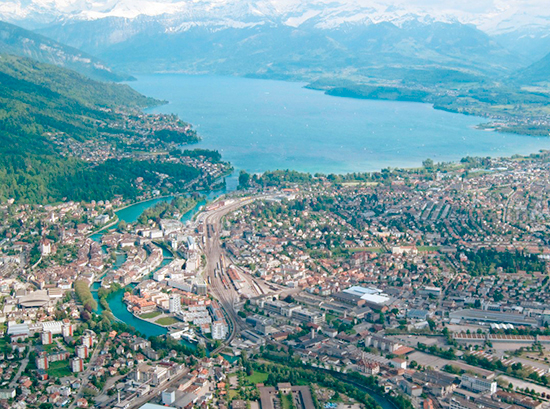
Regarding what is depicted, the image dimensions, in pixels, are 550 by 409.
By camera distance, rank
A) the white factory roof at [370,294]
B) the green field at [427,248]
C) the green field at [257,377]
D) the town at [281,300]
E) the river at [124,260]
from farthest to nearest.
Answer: the green field at [427,248], the white factory roof at [370,294], the river at [124,260], the green field at [257,377], the town at [281,300]

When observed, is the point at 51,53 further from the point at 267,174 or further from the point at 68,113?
the point at 267,174

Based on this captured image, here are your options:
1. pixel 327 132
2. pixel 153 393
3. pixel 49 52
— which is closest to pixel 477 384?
pixel 153 393

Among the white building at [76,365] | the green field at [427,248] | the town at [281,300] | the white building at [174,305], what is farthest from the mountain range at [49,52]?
the white building at [76,365]

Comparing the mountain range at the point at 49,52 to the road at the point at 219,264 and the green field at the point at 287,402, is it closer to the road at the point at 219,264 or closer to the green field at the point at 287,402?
the road at the point at 219,264

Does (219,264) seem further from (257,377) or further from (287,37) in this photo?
(287,37)

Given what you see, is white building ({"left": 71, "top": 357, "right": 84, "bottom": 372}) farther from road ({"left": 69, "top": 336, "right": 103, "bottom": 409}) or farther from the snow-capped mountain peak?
the snow-capped mountain peak
